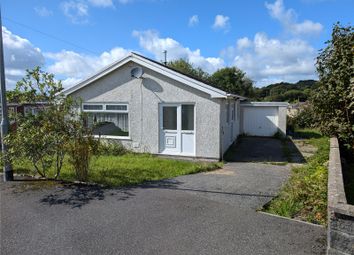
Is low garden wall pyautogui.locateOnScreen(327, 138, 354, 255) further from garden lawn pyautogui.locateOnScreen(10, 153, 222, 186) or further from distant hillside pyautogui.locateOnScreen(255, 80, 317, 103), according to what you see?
distant hillside pyautogui.locateOnScreen(255, 80, 317, 103)

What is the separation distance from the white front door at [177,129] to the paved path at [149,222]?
12.5 ft

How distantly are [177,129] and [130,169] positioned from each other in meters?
3.04

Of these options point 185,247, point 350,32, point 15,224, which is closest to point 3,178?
point 15,224

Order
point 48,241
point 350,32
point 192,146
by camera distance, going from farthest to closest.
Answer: point 192,146
point 350,32
point 48,241

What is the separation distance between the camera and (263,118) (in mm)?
20406

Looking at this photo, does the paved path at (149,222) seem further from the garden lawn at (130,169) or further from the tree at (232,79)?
the tree at (232,79)

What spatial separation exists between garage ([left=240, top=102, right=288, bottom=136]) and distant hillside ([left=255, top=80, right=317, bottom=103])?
20842mm

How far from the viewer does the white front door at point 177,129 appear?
446 inches

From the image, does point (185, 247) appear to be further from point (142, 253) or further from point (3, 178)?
point (3, 178)

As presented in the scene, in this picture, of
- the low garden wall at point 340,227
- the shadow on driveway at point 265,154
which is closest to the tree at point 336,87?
the shadow on driveway at point 265,154

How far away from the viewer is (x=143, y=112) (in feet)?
39.2

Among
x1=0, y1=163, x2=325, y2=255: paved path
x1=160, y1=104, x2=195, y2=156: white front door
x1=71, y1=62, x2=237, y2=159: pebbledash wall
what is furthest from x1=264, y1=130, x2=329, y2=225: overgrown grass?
x1=160, y1=104, x2=195, y2=156: white front door

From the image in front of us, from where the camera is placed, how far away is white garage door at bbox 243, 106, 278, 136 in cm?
2008

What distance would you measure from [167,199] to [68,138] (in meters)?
3.10
